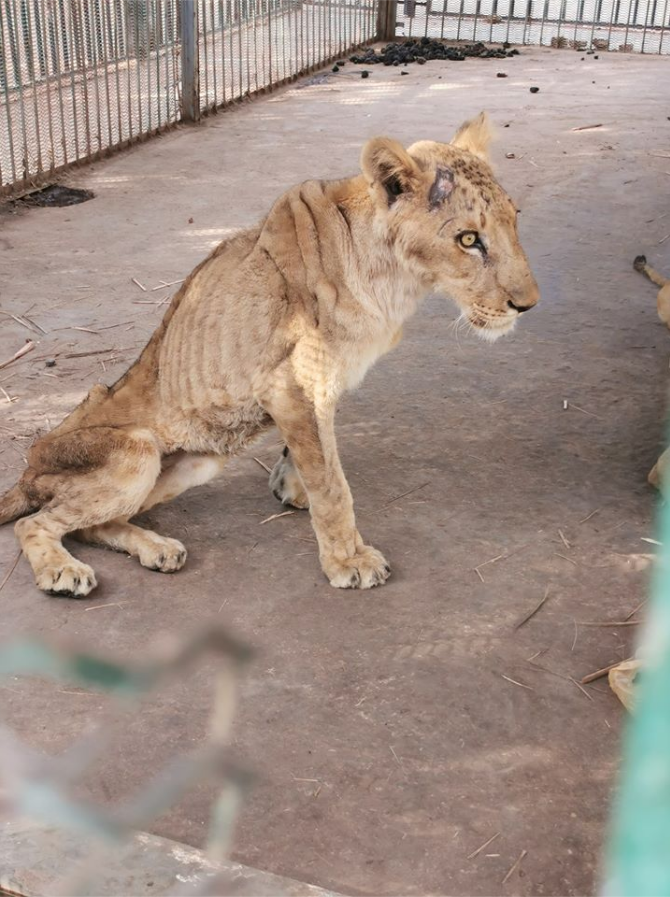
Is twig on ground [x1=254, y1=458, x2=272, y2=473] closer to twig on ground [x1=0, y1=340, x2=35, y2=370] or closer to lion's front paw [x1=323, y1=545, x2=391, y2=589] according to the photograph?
lion's front paw [x1=323, y1=545, x2=391, y2=589]

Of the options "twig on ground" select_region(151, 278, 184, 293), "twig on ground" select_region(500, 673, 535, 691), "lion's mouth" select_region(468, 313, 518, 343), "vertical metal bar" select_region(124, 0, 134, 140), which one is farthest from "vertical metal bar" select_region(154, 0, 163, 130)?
"twig on ground" select_region(500, 673, 535, 691)

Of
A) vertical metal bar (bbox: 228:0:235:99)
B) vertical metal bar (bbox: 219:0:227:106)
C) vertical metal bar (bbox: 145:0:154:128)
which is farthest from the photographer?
vertical metal bar (bbox: 228:0:235:99)

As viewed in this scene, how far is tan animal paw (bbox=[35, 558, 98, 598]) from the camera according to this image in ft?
12.2

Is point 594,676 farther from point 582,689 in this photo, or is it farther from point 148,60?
point 148,60

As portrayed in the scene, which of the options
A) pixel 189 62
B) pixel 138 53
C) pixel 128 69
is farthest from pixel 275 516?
pixel 189 62

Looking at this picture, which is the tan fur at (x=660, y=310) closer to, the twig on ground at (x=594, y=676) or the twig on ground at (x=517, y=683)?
the twig on ground at (x=594, y=676)

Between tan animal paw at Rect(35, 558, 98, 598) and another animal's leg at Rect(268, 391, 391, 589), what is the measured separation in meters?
0.77

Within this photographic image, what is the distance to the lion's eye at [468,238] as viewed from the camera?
3576 mm

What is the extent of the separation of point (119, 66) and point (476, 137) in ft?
19.3

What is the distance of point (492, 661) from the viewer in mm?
3482

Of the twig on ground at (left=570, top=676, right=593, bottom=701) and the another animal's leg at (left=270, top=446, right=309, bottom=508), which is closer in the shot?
the twig on ground at (left=570, top=676, right=593, bottom=701)

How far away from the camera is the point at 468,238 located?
11.8 feet

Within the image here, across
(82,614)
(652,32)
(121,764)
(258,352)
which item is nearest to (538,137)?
(652,32)

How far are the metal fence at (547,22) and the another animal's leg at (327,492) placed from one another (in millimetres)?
11699
